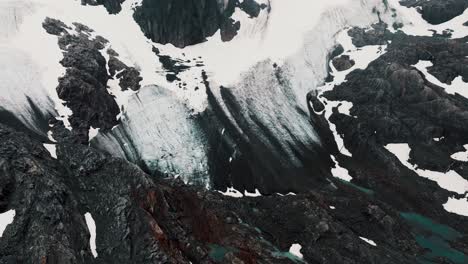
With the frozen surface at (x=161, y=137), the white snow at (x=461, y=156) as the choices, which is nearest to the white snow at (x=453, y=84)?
the white snow at (x=461, y=156)

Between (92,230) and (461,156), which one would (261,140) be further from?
(461,156)

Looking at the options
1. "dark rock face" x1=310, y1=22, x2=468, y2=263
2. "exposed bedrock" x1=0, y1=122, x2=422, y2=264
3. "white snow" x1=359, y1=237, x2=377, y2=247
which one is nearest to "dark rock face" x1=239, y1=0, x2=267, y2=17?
"dark rock face" x1=310, y1=22, x2=468, y2=263

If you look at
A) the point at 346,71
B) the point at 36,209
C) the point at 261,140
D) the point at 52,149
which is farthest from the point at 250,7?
the point at 36,209

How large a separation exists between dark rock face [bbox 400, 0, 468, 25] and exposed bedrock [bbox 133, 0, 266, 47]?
190 ft

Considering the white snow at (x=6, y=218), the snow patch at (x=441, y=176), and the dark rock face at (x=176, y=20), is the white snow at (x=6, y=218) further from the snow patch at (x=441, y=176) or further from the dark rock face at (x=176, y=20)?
the snow patch at (x=441, y=176)

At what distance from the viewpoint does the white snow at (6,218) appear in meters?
35.5

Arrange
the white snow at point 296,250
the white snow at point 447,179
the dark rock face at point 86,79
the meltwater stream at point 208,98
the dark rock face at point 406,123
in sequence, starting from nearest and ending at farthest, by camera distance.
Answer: the white snow at point 296,250 → the dark rock face at point 86,79 → the meltwater stream at point 208,98 → the white snow at point 447,179 → the dark rock face at point 406,123

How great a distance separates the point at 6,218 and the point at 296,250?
2915 cm

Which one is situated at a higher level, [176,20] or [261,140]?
[176,20]

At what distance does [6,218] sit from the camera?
36.3 m

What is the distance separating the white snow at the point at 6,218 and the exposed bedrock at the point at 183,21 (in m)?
52.8

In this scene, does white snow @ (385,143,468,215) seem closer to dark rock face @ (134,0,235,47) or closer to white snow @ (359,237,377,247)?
white snow @ (359,237,377,247)

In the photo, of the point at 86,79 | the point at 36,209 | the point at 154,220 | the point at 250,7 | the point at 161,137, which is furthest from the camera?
the point at 250,7

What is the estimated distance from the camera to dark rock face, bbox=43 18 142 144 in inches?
2221
